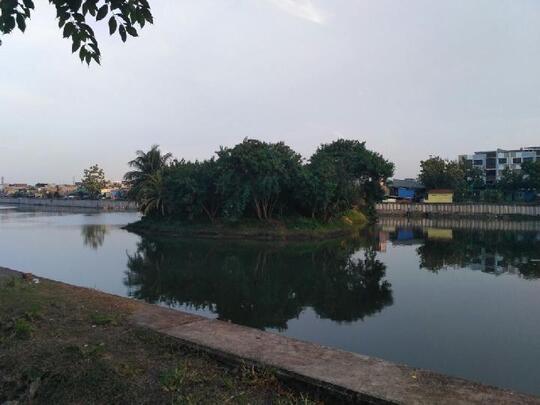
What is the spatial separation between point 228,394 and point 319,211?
1287 inches

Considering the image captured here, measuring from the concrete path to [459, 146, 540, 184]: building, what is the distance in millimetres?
78984

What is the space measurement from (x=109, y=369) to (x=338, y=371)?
2.26 metres

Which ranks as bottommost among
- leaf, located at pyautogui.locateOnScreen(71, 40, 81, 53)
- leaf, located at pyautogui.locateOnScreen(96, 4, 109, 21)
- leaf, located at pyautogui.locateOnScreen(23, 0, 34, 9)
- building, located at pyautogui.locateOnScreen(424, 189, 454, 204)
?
building, located at pyautogui.locateOnScreen(424, 189, 454, 204)

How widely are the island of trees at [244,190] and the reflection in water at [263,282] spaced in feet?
26.2

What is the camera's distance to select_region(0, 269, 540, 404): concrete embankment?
3867 millimetres

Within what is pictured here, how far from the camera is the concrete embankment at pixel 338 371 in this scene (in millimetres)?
3867

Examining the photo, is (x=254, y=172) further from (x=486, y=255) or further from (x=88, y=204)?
(x=88, y=204)

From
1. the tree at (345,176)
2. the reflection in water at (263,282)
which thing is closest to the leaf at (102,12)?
the reflection in water at (263,282)

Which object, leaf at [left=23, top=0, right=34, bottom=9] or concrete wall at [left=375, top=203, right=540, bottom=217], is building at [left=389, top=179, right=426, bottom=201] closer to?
concrete wall at [left=375, top=203, right=540, bottom=217]

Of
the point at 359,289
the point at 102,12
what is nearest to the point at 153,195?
the point at 359,289

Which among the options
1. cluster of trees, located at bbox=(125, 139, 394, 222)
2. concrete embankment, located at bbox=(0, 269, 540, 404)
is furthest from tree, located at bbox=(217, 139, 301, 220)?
concrete embankment, located at bbox=(0, 269, 540, 404)

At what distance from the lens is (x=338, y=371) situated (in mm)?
4391

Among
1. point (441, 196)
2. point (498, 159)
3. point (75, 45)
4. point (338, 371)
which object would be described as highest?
point (498, 159)

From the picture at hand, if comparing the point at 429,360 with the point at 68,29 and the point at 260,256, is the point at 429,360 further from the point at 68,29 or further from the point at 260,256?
the point at 260,256
